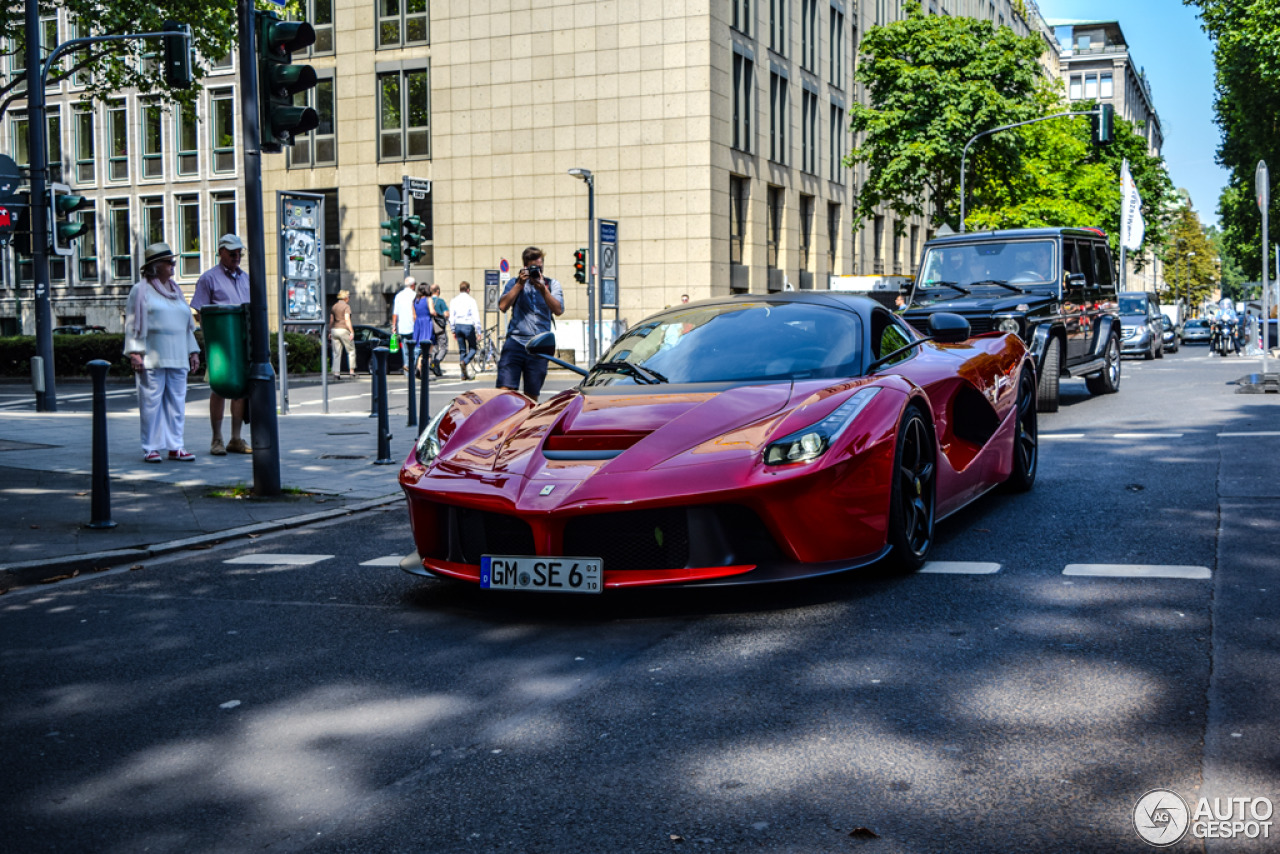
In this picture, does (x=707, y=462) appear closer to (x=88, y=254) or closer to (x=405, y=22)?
(x=405, y=22)

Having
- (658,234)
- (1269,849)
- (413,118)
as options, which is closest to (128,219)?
(413,118)

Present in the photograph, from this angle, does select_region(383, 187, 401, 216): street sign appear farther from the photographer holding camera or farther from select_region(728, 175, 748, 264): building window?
select_region(728, 175, 748, 264): building window

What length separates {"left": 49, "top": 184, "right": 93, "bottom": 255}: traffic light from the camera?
60.7 feet

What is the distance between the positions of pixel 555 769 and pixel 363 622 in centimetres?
200

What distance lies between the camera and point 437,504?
5137mm

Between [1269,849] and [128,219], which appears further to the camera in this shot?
[128,219]

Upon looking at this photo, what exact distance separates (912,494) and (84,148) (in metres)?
46.1

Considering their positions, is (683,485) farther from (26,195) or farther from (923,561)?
(26,195)

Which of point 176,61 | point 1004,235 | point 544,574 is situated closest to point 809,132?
point 176,61

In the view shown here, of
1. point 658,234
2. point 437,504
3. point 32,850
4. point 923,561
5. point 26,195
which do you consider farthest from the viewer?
point 658,234

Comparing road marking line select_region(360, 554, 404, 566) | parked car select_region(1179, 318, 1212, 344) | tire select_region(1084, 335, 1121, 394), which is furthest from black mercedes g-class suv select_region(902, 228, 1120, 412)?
parked car select_region(1179, 318, 1212, 344)

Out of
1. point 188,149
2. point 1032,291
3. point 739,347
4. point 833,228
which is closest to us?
point 739,347

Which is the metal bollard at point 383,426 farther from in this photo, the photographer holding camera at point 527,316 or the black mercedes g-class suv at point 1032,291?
the black mercedes g-class suv at point 1032,291

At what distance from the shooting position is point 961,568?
5730 mm
